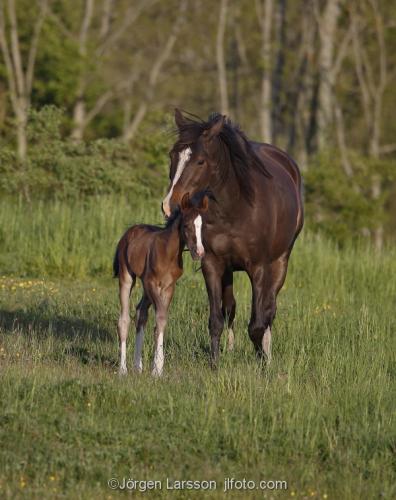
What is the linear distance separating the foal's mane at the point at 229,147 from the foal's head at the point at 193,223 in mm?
508

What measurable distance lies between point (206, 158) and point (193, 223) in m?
0.65

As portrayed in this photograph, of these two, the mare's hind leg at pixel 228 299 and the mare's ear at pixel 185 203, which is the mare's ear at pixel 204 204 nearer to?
the mare's ear at pixel 185 203

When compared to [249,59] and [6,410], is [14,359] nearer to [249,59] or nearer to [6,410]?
[6,410]

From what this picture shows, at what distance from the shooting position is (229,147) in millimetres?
10375

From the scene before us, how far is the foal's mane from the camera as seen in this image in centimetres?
995

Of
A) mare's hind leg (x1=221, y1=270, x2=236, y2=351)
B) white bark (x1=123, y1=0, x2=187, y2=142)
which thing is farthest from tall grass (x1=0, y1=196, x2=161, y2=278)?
white bark (x1=123, y1=0, x2=187, y2=142)

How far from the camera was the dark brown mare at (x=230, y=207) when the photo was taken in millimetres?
9797

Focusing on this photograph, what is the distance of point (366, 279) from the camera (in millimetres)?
16906

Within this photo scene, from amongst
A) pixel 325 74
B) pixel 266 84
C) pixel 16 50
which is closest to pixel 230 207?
pixel 325 74

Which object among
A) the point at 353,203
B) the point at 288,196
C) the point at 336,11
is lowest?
the point at 353,203

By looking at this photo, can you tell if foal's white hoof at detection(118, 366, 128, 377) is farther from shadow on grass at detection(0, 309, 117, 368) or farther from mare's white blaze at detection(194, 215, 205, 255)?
mare's white blaze at detection(194, 215, 205, 255)

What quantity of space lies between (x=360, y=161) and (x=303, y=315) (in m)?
16.9

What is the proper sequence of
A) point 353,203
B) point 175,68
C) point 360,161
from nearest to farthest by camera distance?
point 353,203 < point 360,161 < point 175,68

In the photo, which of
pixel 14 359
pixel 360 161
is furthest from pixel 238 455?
pixel 360 161
